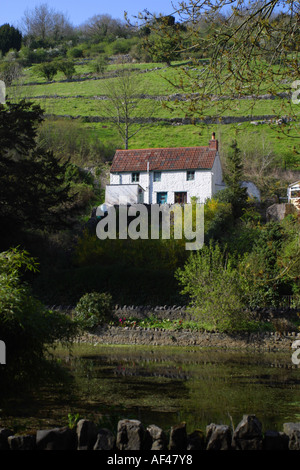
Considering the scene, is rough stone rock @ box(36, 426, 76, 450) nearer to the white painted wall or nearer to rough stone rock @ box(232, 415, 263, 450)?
rough stone rock @ box(232, 415, 263, 450)

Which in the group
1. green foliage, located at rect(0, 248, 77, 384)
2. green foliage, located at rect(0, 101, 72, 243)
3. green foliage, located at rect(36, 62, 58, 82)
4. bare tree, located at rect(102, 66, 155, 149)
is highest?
green foliage, located at rect(36, 62, 58, 82)

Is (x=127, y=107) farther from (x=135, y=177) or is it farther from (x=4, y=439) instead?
(x=4, y=439)

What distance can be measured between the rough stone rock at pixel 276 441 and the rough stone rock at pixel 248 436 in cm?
11

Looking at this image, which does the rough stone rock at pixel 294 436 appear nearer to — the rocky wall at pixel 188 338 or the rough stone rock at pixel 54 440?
the rough stone rock at pixel 54 440

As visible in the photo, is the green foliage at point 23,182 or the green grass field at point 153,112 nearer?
the green foliage at point 23,182

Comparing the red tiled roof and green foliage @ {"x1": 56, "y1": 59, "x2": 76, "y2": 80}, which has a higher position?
green foliage @ {"x1": 56, "y1": 59, "x2": 76, "y2": 80}

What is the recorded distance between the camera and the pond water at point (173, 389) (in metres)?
12.4

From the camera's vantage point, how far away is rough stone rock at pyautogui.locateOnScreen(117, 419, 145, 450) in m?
8.41

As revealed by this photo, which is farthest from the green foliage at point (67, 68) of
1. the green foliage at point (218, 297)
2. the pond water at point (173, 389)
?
the pond water at point (173, 389)

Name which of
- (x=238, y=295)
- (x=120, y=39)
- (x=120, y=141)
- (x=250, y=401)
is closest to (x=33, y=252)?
(x=238, y=295)

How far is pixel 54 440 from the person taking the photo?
27.4ft

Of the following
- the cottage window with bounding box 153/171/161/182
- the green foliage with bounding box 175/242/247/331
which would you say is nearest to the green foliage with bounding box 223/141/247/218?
the cottage window with bounding box 153/171/161/182

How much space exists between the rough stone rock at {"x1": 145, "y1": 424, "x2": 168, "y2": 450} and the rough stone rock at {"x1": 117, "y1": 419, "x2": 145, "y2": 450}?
0.13 m

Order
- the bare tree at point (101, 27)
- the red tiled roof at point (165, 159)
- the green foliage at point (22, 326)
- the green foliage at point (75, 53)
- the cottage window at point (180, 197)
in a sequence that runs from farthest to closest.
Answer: the bare tree at point (101, 27) → the green foliage at point (75, 53) → the cottage window at point (180, 197) → the red tiled roof at point (165, 159) → the green foliage at point (22, 326)
